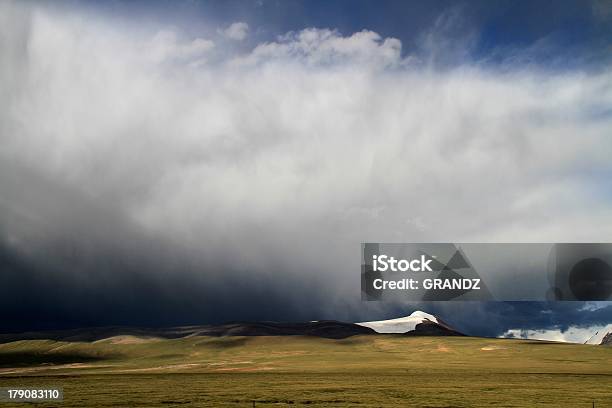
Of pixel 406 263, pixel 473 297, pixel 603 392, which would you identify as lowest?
pixel 603 392

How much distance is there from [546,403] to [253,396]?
4721cm

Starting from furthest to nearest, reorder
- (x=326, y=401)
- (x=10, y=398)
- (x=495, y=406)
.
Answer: (x=10, y=398) < (x=326, y=401) < (x=495, y=406)

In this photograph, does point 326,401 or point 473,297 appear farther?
point 473,297

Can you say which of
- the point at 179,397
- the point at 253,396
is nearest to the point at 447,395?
the point at 253,396

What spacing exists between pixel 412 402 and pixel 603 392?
141 feet

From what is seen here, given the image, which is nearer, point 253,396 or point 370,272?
point 370,272

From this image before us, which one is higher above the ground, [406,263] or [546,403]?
[406,263]

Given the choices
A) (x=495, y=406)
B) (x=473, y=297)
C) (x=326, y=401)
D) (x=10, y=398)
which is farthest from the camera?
(x=10, y=398)

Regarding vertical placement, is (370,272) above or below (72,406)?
above

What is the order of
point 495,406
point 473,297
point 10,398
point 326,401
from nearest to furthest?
point 495,406 < point 326,401 < point 473,297 < point 10,398

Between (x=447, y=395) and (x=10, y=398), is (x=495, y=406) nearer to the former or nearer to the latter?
(x=447, y=395)

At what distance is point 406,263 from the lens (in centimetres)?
7900

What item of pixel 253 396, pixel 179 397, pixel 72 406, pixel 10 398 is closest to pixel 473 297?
pixel 253 396

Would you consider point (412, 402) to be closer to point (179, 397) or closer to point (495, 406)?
point (495, 406)
